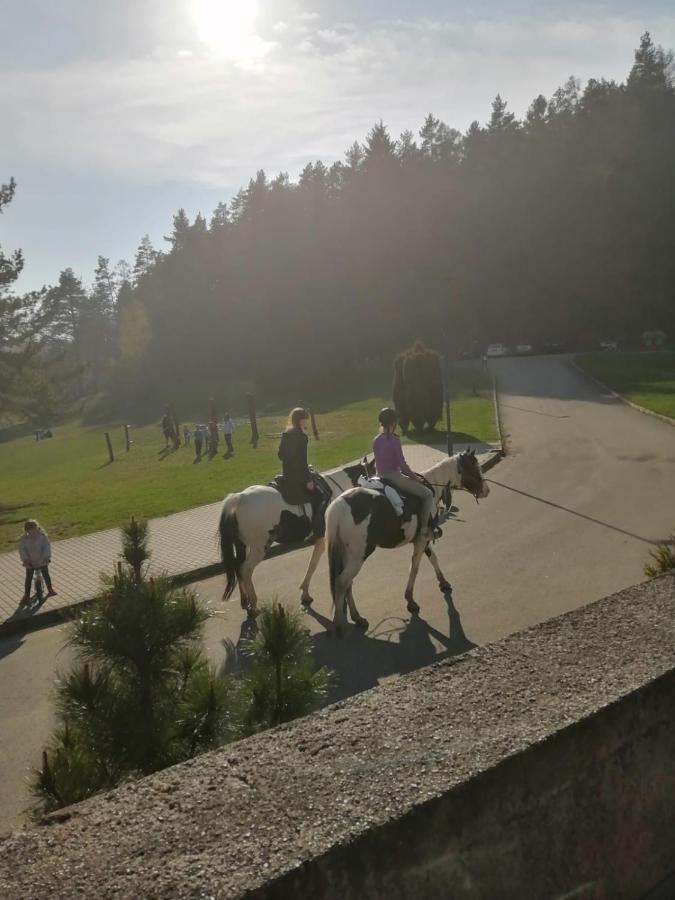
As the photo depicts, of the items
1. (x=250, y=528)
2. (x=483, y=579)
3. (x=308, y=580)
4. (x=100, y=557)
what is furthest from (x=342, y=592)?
(x=100, y=557)

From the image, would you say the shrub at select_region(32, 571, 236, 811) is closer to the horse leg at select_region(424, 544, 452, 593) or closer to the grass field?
the horse leg at select_region(424, 544, 452, 593)

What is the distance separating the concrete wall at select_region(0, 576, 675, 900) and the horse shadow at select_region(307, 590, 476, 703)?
4.90 metres

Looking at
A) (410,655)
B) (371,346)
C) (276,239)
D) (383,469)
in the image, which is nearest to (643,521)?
(383,469)

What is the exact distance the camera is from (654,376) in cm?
4419

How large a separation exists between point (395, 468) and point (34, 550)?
6.17 metres

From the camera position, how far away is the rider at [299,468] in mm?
10727

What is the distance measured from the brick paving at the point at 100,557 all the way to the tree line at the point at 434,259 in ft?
172

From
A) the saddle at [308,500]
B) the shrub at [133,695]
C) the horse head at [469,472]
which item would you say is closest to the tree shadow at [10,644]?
the saddle at [308,500]

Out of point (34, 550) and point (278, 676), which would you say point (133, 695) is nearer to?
point (278, 676)

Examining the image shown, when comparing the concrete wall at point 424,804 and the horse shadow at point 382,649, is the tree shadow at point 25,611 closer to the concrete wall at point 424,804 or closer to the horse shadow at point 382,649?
the horse shadow at point 382,649

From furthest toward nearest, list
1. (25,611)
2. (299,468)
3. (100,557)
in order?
(100,557), (25,611), (299,468)

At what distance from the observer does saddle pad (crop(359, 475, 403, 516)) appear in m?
9.81

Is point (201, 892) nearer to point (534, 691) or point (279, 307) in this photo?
point (534, 691)

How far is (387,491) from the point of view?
9891 mm
